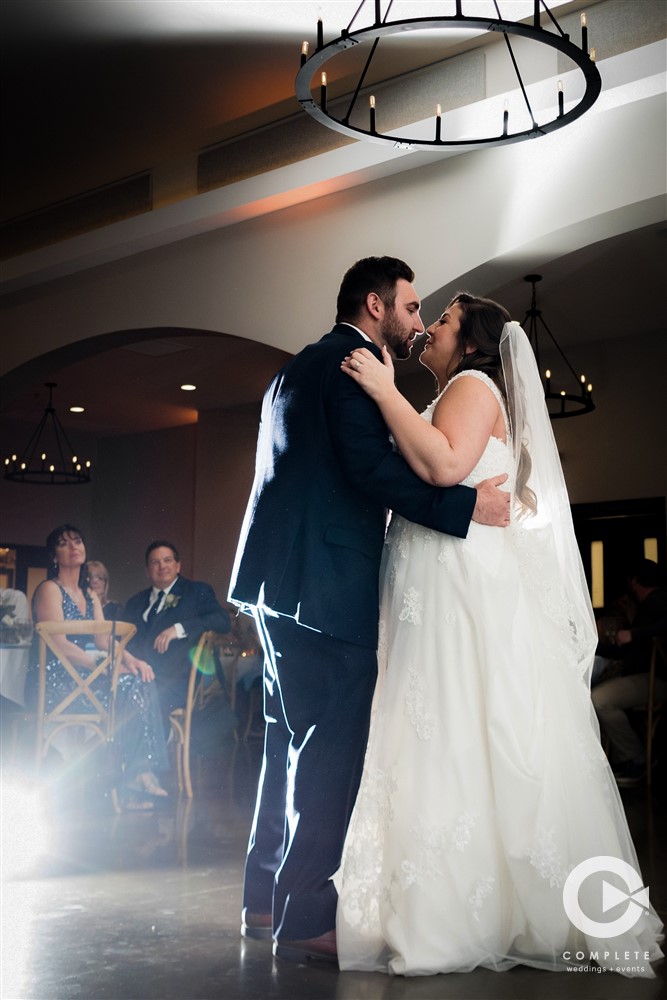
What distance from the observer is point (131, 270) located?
6.55 meters

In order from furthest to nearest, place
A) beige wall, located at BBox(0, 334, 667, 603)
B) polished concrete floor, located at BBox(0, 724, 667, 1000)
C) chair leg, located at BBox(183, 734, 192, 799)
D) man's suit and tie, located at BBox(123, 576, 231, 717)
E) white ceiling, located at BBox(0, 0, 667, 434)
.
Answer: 1. beige wall, located at BBox(0, 334, 667, 603)
2. man's suit and tie, located at BBox(123, 576, 231, 717)
3. chair leg, located at BBox(183, 734, 192, 799)
4. white ceiling, located at BBox(0, 0, 667, 434)
5. polished concrete floor, located at BBox(0, 724, 667, 1000)

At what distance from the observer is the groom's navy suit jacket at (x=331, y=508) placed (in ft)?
8.65

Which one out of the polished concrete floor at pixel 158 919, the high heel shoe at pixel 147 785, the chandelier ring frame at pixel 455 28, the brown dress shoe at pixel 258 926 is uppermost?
the chandelier ring frame at pixel 455 28

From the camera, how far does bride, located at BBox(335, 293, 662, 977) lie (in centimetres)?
246

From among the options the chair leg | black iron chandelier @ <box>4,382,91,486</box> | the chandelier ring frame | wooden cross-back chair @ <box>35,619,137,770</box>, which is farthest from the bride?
black iron chandelier @ <box>4,382,91,486</box>

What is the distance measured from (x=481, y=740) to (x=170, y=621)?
362 cm

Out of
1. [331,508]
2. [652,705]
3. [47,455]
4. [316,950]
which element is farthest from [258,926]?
[47,455]

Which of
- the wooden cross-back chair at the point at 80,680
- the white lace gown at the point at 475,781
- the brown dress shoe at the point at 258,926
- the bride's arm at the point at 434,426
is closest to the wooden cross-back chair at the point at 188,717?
the wooden cross-back chair at the point at 80,680

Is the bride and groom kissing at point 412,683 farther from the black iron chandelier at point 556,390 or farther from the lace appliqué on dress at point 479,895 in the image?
the black iron chandelier at point 556,390

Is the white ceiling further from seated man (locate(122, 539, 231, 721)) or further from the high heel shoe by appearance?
the high heel shoe

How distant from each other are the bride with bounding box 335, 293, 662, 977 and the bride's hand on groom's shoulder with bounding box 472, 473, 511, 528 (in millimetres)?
32

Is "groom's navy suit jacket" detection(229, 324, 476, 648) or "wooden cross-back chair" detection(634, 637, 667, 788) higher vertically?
"groom's navy suit jacket" detection(229, 324, 476, 648)

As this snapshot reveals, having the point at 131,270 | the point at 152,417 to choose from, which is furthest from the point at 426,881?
the point at 152,417

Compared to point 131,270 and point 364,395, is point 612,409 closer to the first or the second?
point 131,270
